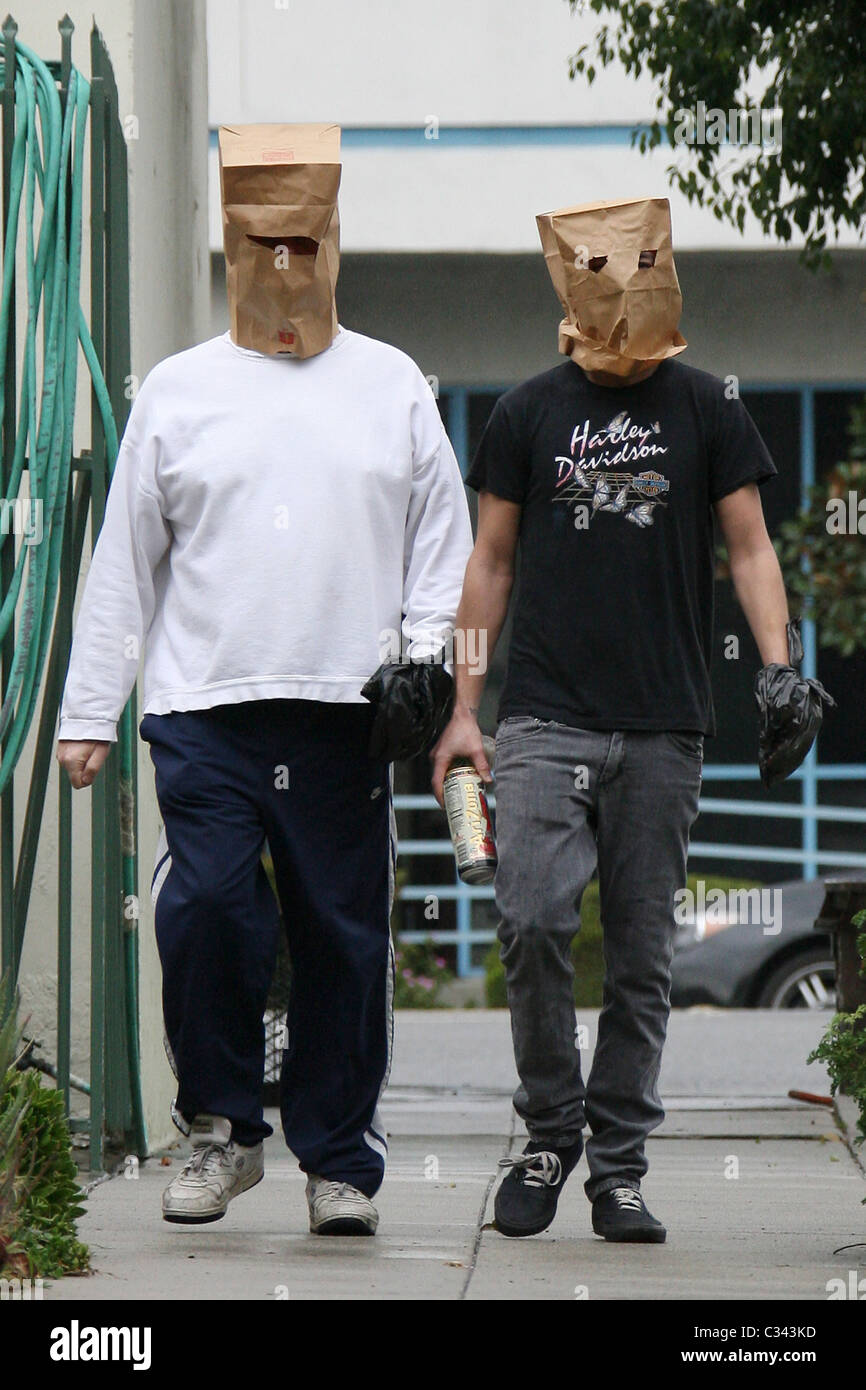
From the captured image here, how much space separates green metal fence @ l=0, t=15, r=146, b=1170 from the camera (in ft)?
17.7

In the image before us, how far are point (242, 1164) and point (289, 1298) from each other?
781mm

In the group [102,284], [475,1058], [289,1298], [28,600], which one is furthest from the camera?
[475,1058]

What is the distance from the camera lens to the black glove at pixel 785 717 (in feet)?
13.6

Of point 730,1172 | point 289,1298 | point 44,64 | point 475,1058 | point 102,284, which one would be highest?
point 44,64

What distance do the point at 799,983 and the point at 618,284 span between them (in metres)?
8.09

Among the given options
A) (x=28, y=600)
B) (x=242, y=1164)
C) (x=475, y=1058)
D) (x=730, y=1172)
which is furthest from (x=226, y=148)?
(x=475, y=1058)

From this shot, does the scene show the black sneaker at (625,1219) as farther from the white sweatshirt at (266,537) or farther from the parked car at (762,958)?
the parked car at (762,958)

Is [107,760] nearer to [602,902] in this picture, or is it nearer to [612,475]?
[602,902]

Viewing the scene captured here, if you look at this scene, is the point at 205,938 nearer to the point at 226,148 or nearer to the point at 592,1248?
the point at 592,1248
